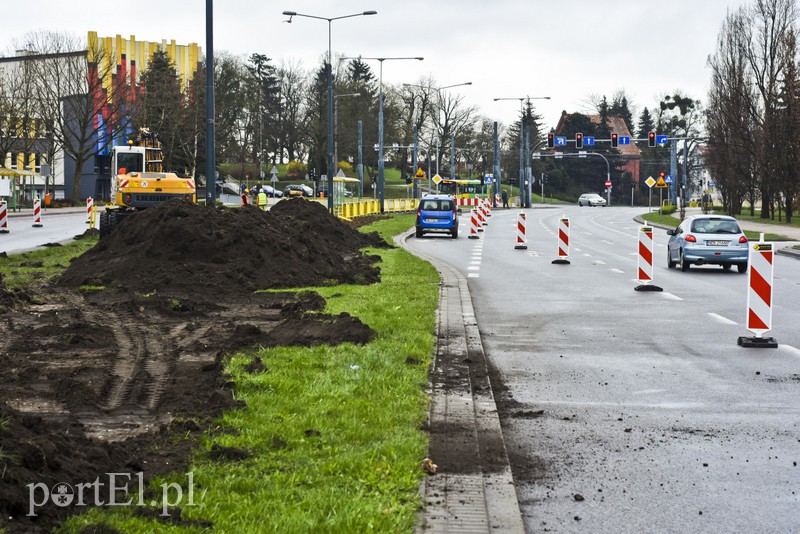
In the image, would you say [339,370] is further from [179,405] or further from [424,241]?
[424,241]

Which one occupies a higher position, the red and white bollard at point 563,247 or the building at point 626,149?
the building at point 626,149

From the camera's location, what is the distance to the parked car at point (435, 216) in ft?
144

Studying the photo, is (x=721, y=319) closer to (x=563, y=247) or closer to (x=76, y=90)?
(x=563, y=247)

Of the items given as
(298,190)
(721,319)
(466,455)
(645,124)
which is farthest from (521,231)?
(645,124)

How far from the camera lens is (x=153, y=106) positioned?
83250mm

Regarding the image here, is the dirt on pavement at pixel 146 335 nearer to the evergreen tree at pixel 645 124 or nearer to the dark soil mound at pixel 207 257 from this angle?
the dark soil mound at pixel 207 257

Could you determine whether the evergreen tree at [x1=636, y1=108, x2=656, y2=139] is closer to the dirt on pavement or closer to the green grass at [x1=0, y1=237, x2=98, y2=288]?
the green grass at [x1=0, y1=237, x2=98, y2=288]

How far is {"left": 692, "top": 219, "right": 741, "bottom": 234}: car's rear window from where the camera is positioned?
27.2m

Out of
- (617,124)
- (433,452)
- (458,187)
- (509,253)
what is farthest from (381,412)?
(617,124)

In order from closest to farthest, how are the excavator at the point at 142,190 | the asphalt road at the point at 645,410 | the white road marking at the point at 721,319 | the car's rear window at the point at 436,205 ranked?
the asphalt road at the point at 645,410, the white road marking at the point at 721,319, the excavator at the point at 142,190, the car's rear window at the point at 436,205

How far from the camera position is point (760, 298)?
43.3 feet

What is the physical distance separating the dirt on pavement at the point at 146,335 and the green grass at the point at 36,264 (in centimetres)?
74

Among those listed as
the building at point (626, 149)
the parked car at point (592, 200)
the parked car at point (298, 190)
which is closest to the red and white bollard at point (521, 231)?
the parked car at point (298, 190)

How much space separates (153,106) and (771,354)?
75.4 metres
